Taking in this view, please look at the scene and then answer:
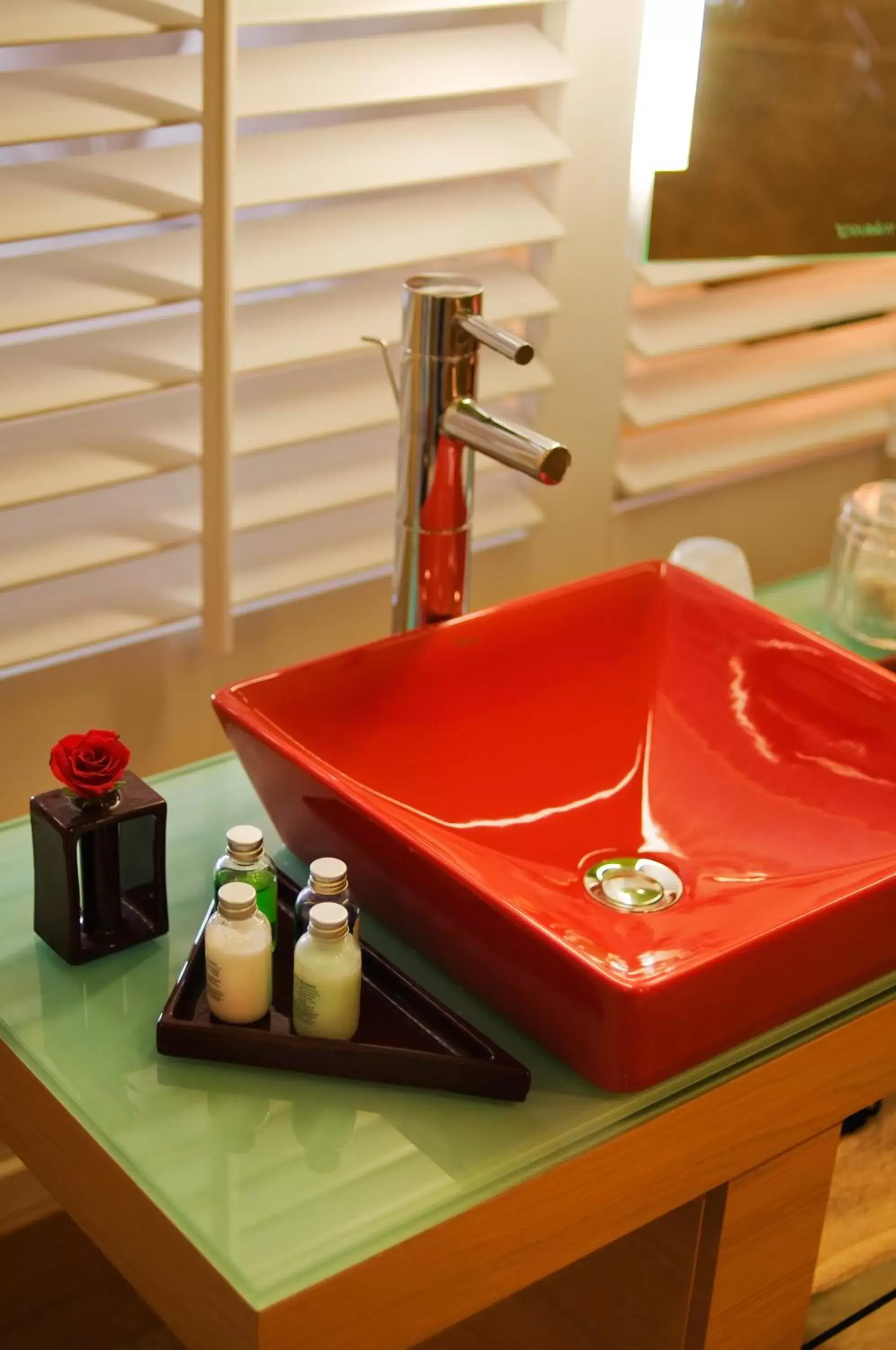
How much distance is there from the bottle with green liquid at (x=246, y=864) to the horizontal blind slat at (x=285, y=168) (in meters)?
0.44

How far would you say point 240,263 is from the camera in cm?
124

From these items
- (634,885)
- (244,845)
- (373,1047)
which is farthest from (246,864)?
(634,885)

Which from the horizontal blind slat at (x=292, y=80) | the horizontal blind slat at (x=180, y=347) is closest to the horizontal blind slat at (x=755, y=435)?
the horizontal blind slat at (x=180, y=347)

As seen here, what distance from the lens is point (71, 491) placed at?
3.96ft

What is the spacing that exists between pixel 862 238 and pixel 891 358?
0.25 metres

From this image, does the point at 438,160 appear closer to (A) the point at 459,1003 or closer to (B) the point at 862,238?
(B) the point at 862,238

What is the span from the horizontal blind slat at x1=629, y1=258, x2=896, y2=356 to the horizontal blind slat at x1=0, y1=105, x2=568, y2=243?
0.23m

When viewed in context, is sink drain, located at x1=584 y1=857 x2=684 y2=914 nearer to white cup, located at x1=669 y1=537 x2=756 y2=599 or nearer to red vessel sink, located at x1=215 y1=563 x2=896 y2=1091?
red vessel sink, located at x1=215 y1=563 x2=896 y2=1091

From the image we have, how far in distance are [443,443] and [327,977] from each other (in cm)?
41

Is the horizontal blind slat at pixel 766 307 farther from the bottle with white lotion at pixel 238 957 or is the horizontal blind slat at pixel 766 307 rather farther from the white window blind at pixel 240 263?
the bottle with white lotion at pixel 238 957

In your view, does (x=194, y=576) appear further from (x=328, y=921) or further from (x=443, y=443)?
(x=328, y=921)

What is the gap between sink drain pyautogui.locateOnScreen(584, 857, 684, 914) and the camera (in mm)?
1086

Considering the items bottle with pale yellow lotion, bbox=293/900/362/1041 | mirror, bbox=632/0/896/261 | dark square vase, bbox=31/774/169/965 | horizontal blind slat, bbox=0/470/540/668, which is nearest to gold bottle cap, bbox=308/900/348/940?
bottle with pale yellow lotion, bbox=293/900/362/1041

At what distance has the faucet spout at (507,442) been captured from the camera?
3.46 feet
